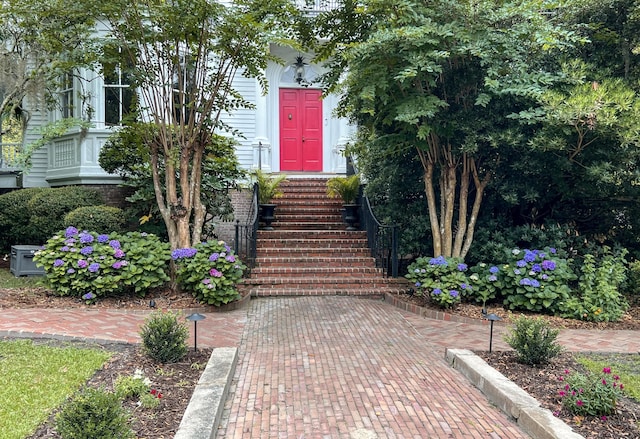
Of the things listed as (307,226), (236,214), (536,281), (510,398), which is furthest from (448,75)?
(236,214)

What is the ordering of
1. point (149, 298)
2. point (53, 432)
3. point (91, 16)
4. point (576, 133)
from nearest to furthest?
1. point (53, 432)
2. point (576, 133)
3. point (91, 16)
4. point (149, 298)

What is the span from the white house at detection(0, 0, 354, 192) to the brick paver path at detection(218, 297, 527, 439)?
6123 millimetres

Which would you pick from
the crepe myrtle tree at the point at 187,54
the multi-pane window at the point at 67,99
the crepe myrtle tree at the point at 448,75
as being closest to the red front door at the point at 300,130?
the multi-pane window at the point at 67,99

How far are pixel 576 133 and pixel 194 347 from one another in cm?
556

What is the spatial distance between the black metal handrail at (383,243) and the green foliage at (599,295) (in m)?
2.90

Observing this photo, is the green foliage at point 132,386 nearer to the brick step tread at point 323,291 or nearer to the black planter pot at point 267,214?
the brick step tread at point 323,291

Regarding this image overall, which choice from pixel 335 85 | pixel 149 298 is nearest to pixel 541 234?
pixel 335 85

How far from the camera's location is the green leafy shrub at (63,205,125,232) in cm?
820

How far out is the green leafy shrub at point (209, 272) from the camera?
673 cm

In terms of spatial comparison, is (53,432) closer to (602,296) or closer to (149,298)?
(149,298)

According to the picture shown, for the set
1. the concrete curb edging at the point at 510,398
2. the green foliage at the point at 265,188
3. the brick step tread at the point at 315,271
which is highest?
the green foliage at the point at 265,188

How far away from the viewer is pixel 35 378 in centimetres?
385

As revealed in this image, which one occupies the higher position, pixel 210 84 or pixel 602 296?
pixel 210 84

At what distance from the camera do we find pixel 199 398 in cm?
346
